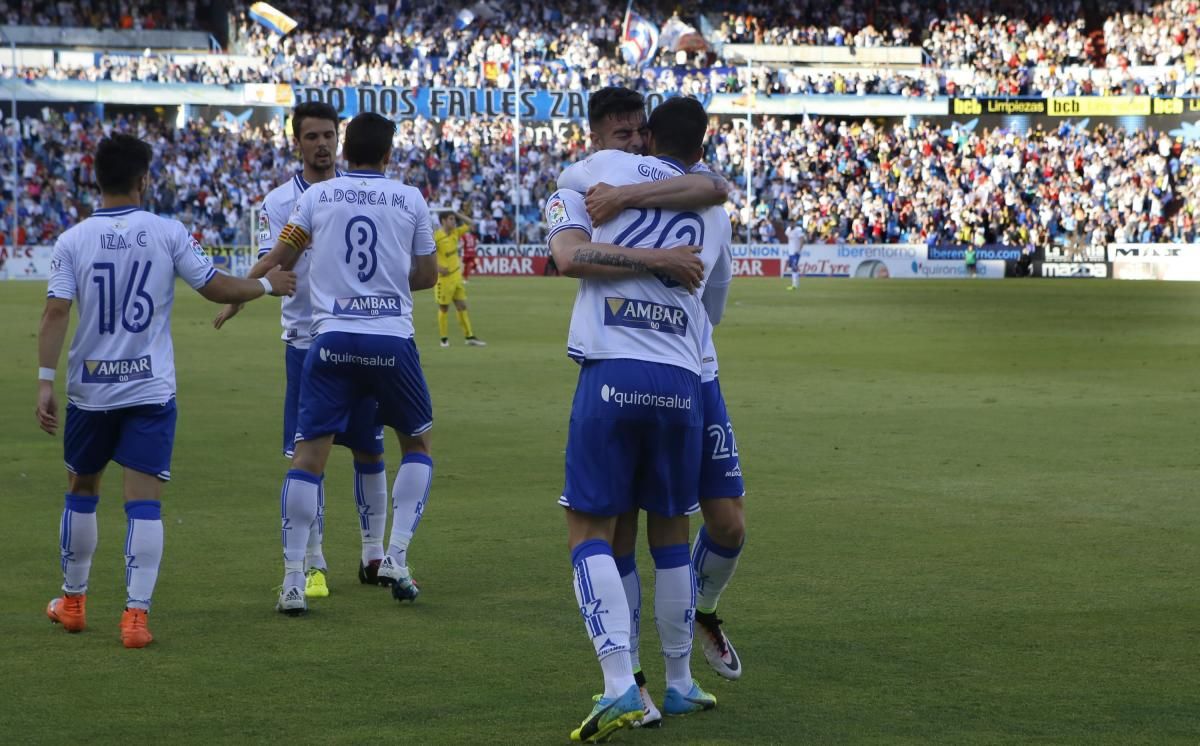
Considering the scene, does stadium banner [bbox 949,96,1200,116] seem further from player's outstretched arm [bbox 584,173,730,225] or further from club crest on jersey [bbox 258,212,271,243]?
player's outstretched arm [bbox 584,173,730,225]

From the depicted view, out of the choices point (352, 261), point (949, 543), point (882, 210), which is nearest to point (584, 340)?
point (352, 261)

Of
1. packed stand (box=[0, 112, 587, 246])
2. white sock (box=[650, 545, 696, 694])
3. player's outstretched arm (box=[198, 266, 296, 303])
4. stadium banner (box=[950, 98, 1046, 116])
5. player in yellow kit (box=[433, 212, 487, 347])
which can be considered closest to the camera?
white sock (box=[650, 545, 696, 694])

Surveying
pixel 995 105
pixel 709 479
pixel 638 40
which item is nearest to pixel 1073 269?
pixel 995 105

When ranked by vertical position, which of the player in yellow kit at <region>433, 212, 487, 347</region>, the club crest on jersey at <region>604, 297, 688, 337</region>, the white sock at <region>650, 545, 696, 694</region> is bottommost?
the player in yellow kit at <region>433, 212, 487, 347</region>

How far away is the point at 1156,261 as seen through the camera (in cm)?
5375

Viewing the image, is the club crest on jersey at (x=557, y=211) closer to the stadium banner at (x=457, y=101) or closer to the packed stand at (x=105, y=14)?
the stadium banner at (x=457, y=101)

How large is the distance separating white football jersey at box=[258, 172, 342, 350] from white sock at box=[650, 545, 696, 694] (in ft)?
10.1

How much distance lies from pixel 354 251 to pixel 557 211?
85.4 inches

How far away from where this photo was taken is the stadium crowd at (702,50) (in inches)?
2370

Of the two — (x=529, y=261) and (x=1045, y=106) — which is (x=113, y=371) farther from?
(x=1045, y=106)

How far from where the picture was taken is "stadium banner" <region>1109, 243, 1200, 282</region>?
5288 cm

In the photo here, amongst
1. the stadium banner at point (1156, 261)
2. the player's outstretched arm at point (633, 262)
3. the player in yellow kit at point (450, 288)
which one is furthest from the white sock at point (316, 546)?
the stadium banner at point (1156, 261)

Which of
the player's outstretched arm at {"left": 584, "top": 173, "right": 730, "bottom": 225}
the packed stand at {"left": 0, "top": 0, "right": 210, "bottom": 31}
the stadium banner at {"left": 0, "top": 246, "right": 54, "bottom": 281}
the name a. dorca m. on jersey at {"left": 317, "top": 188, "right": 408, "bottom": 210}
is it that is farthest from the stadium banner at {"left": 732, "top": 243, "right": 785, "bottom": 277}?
the player's outstretched arm at {"left": 584, "top": 173, "right": 730, "bottom": 225}

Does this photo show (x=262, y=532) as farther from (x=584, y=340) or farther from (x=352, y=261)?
(x=584, y=340)
